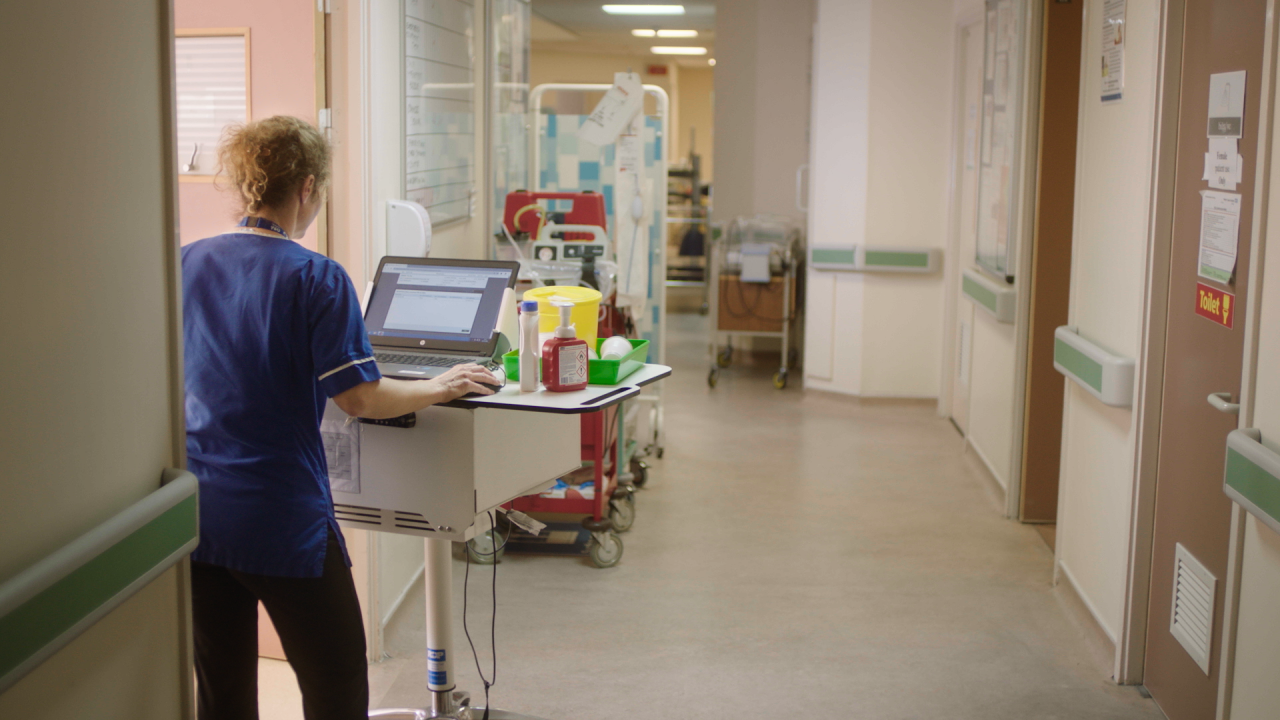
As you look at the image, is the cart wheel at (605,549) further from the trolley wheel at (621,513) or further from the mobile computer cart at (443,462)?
the mobile computer cart at (443,462)

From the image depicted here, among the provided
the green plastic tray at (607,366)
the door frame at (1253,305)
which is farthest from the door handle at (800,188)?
the door frame at (1253,305)

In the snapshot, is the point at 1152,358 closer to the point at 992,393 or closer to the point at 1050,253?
the point at 1050,253

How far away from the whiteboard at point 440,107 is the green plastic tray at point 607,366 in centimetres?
114

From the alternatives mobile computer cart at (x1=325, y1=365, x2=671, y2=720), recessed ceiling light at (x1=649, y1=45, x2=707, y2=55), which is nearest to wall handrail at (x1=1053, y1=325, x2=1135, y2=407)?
mobile computer cart at (x1=325, y1=365, x2=671, y2=720)

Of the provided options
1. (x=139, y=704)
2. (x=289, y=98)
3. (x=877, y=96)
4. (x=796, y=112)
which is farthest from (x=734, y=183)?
(x=139, y=704)

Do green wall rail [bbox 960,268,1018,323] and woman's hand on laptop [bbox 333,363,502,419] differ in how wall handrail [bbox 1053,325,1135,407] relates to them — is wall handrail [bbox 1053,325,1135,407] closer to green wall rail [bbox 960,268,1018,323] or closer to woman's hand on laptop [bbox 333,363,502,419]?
green wall rail [bbox 960,268,1018,323]

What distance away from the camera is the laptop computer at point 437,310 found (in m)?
2.43

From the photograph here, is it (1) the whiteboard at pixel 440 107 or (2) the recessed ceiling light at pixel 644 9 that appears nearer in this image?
(1) the whiteboard at pixel 440 107

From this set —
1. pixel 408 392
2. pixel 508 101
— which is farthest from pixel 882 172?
pixel 408 392

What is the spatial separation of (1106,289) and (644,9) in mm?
7553

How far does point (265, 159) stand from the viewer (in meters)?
1.92

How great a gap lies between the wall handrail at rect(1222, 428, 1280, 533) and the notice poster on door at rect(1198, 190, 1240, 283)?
1.62 ft

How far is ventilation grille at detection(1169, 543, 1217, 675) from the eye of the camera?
2.61 metres

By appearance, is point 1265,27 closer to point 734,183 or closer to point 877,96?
point 877,96
